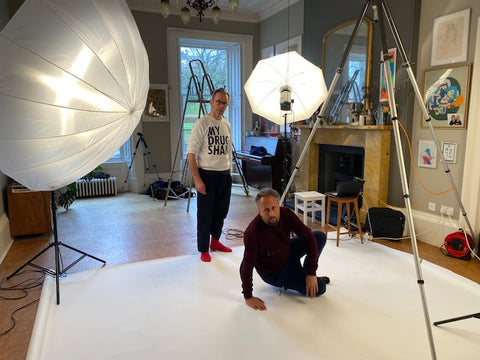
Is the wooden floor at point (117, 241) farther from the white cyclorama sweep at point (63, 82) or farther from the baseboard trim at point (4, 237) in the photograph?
the white cyclorama sweep at point (63, 82)

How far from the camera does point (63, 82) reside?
1815mm

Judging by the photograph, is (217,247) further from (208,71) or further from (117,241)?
(208,71)

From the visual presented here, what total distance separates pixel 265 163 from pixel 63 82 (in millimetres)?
3818

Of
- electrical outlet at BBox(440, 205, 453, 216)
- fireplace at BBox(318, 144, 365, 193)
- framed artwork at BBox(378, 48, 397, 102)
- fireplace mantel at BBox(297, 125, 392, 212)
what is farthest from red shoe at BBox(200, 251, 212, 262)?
framed artwork at BBox(378, 48, 397, 102)

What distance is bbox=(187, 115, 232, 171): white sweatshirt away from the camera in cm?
281

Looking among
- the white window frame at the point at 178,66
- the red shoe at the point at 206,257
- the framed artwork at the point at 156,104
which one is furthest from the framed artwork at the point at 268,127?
the red shoe at the point at 206,257

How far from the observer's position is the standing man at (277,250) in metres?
2.04

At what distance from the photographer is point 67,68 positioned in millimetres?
1798

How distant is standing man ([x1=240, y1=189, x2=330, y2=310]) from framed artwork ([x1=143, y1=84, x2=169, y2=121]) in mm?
4438

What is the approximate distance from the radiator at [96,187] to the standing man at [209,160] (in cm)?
348

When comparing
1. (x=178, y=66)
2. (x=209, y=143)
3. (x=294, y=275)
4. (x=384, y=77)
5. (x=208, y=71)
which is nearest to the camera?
(x=294, y=275)

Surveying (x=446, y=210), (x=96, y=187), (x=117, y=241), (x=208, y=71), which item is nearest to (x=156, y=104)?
(x=208, y=71)

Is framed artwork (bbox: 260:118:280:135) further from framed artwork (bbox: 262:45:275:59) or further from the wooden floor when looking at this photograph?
the wooden floor

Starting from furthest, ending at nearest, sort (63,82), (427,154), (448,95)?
(427,154) < (448,95) < (63,82)
